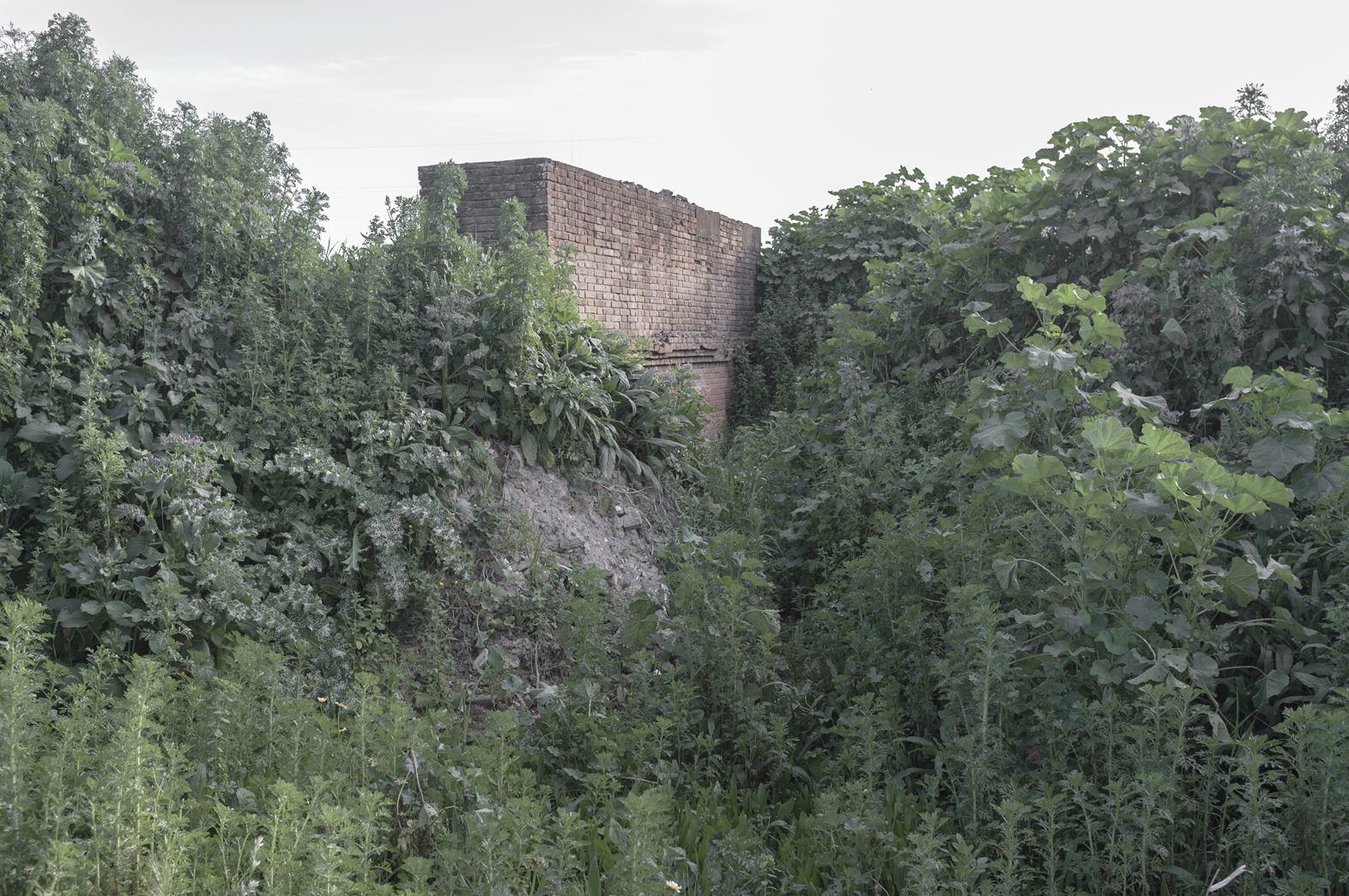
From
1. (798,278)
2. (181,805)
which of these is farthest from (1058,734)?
(798,278)

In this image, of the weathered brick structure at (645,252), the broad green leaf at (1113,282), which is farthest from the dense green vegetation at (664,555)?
the weathered brick structure at (645,252)

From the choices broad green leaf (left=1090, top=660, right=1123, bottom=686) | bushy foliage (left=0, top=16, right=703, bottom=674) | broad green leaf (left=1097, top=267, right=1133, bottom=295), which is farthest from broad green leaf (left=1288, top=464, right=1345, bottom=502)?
bushy foliage (left=0, top=16, right=703, bottom=674)

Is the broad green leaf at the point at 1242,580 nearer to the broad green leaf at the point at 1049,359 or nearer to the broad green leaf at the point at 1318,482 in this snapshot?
the broad green leaf at the point at 1318,482

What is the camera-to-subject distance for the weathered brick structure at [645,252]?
25.0ft

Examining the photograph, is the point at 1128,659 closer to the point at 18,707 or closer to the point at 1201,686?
the point at 1201,686

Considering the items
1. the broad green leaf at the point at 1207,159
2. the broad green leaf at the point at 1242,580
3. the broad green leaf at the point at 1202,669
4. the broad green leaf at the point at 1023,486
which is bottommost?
the broad green leaf at the point at 1202,669

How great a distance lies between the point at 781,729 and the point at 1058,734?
1004 millimetres

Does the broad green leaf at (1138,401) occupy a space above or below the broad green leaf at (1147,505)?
above

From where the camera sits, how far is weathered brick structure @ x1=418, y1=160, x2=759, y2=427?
25.0ft

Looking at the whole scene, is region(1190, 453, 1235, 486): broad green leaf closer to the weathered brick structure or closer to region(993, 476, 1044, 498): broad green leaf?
region(993, 476, 1044, 498): broad green leaf

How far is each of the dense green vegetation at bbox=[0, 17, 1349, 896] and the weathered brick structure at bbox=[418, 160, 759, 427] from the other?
1.46m

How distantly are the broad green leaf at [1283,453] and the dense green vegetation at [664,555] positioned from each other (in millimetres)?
16

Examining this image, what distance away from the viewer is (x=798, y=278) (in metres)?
12.9

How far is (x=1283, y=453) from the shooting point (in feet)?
10.2
